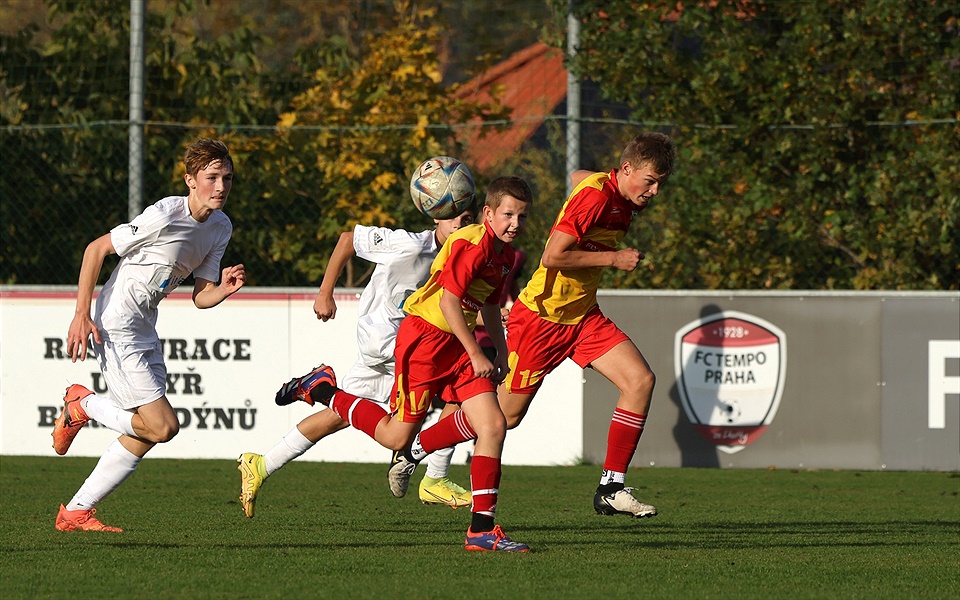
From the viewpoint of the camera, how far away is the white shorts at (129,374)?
22.9 feet

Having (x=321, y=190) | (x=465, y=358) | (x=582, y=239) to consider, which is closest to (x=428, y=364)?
(x=465, y=358)

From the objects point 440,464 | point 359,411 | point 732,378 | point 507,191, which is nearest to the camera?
point 507,191

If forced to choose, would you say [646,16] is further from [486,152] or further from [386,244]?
[386,244]

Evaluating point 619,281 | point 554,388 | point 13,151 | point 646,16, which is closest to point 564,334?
point 554,388

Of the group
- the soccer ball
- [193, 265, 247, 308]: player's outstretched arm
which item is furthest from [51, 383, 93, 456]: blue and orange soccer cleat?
the soccer ball

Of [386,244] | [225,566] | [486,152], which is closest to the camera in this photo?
[225,566]

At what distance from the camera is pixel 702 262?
1198 centimetres

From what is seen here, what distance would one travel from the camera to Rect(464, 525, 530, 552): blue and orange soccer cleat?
6434mm

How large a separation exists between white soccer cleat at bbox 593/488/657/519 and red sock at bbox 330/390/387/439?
111 centimetres

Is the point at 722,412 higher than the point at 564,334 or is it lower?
lower

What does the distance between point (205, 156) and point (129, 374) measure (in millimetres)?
1079

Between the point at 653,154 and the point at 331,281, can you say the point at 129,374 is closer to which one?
the point at 331,281

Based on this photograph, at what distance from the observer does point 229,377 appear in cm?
1149

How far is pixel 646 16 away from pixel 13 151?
17.6 ft
